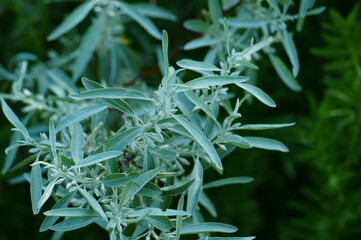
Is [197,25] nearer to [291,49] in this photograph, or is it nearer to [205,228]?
[291,49]

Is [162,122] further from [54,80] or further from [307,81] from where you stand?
[307,81]


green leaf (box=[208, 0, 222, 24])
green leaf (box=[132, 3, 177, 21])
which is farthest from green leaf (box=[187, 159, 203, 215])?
green leaf (box=[132, 3, 177, 21])

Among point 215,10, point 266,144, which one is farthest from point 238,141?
point 215,10

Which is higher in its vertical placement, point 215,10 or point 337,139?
point 215,10

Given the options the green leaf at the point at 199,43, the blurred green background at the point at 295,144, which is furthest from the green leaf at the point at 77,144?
the blurred green background at the point at 295,144

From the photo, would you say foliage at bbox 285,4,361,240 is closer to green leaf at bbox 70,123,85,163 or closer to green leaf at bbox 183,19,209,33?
green leaf at bbox 183,19,209,33

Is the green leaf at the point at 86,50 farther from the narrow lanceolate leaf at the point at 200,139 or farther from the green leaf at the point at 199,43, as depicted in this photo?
the narrow lanceolate leaf at the point at 200,139
